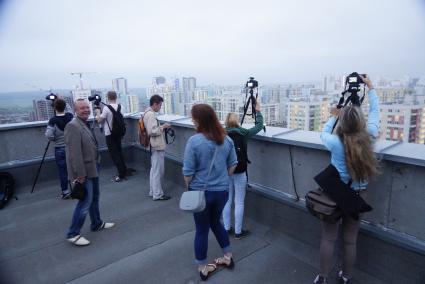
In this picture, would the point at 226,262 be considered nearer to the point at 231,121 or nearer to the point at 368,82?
the point at 231,121

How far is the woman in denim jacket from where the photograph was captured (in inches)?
99.0

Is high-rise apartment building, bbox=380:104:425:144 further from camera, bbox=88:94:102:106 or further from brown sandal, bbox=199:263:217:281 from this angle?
camera, bbox=88:94:102:106

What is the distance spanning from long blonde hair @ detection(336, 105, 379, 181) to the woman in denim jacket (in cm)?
101

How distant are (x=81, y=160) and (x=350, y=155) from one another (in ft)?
9.17

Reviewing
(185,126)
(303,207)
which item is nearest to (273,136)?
(303,207)

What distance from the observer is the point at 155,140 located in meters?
4.68

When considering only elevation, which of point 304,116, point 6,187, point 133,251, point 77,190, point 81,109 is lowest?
point 133,251

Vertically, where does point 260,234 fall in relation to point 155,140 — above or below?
below

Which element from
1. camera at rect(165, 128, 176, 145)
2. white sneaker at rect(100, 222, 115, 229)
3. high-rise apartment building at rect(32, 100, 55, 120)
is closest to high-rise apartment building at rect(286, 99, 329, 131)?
camera at rect(165, 128, 176, 145)

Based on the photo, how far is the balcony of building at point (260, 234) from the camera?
2479 millimetres

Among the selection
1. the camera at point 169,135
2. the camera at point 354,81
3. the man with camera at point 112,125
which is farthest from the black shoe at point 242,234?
the man with camera at point 112,125

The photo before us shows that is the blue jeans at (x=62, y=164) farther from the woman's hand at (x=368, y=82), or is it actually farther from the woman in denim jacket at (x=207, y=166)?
the woman's hand at (x=368, y=82)

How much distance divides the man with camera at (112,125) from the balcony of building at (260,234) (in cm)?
120

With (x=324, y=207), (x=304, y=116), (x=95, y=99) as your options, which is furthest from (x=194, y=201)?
(x=95, y=99)
